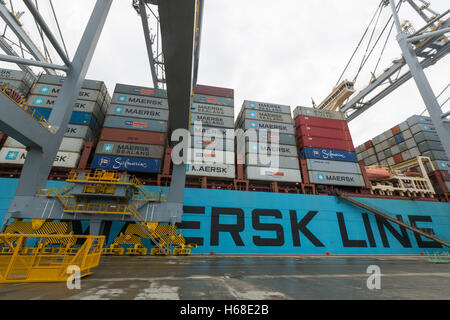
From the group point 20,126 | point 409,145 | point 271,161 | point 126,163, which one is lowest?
point 20,126

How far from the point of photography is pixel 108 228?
1546cm

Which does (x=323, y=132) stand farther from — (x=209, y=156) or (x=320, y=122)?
(x=209, y=156)

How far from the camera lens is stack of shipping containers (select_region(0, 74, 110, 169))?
17906 millimetres

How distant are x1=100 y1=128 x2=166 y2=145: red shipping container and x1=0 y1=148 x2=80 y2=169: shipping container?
3.29m

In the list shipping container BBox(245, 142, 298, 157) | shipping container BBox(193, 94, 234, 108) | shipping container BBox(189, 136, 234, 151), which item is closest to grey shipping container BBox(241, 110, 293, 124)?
shipping container BBox(193, 94, 234, 108)

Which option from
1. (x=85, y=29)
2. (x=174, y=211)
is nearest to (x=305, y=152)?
(x=174, y=211)

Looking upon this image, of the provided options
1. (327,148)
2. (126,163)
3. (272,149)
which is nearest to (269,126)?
(272,149)

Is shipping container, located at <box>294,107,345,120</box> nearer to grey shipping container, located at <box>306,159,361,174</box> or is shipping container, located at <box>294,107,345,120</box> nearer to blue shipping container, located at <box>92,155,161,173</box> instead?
grey shipping container, located at <box>306,159,361,174</box>

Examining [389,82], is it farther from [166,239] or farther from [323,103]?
[166,239]

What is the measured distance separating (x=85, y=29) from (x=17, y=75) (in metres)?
17.1

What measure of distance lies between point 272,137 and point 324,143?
677 centimetres

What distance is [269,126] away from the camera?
24.3 m

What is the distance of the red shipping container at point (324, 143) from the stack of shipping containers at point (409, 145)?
13.7m

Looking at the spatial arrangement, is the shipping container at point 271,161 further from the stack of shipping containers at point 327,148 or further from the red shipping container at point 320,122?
the red shipping container at point 320,122
